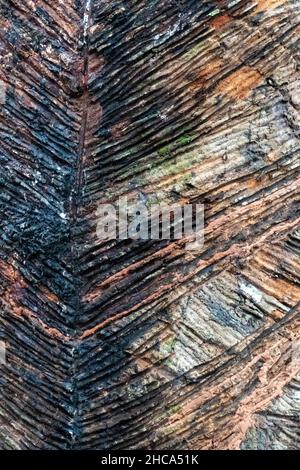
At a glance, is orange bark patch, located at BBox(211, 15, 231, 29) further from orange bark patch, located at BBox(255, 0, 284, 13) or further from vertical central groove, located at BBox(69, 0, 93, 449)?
vertical central groove, located at BBox(69, 0, 93, 449)

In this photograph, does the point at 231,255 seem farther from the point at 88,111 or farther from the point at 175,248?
the point at 88,111

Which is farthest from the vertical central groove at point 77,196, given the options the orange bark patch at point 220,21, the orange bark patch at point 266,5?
the orange bark patch at point 266,5

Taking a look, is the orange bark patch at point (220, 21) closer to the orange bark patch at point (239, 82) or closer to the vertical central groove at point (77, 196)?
the orange bark patch at point (239, 82)

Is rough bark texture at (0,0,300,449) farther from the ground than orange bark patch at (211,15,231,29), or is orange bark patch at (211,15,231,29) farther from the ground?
orange bark patch at (211,15,231,29)

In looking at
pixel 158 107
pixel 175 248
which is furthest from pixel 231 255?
pixel 158 107

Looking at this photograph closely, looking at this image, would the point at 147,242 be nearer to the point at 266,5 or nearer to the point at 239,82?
the point at 239,82

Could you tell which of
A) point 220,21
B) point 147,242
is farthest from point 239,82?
point 147,242

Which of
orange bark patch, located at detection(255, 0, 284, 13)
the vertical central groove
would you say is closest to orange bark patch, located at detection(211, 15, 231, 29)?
orange bark patch, located at detection(255, 0, 284, 13)
